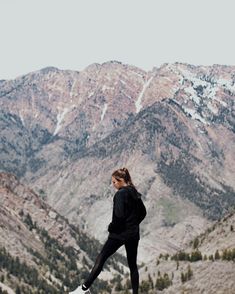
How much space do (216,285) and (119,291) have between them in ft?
49.9

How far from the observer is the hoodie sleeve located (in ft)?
62.5

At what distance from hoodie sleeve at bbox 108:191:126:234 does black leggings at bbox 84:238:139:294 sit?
15.1 inches

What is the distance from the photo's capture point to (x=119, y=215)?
19.1m

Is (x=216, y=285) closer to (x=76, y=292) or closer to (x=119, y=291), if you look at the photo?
(x=119, y=291)

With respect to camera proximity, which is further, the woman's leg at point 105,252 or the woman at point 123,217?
the woman's leg at point 105,252

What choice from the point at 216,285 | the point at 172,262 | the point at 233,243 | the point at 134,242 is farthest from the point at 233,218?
the point at 134,242

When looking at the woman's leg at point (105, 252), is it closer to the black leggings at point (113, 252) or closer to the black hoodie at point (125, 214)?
the black leggings at point (113, 252)

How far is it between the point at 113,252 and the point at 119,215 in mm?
1386

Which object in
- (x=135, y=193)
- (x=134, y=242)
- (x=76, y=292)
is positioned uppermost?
(x=135, y=193)

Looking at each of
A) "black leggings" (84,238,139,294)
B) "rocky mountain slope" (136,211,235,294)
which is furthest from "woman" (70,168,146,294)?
"rocky mountain slope" (136,211,235,294)

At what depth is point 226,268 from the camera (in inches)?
1560

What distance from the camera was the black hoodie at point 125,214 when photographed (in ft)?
62.6

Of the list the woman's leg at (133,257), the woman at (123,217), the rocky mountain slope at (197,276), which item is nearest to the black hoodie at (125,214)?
the woman at (123,217)

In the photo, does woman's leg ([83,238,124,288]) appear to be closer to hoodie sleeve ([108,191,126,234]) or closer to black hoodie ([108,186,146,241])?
black hoodie ([108,186,146,241])
